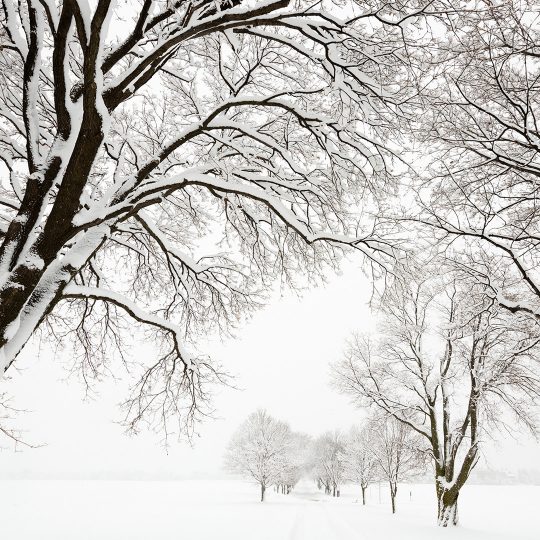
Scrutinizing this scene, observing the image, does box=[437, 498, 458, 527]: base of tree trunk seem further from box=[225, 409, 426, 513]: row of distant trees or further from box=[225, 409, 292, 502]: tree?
box=[225, 409, 292, 502]: tree

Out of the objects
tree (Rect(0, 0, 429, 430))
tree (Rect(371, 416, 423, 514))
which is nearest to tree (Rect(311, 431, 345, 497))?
tree (Rect(371, 416, 423, 514))

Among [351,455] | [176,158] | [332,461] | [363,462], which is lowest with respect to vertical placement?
[332,461]

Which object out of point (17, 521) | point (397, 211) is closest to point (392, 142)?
point (397, 211)

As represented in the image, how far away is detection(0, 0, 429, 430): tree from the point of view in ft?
11.0

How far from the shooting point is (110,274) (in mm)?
7273

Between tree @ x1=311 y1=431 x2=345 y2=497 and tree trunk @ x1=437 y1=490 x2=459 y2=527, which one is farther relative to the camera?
tree @ x1=311 y1=431 x2=345 y2=497

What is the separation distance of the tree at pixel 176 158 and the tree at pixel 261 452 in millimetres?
32592

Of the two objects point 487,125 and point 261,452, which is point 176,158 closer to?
point 487,125

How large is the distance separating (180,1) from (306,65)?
1916 mm

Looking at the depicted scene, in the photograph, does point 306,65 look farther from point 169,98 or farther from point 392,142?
point 169,98

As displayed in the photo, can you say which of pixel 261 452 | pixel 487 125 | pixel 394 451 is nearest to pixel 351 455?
pixel 261 452

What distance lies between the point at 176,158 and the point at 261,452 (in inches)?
1413

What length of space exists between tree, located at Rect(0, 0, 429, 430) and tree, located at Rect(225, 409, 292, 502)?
107 ft

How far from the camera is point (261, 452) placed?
119 ft
